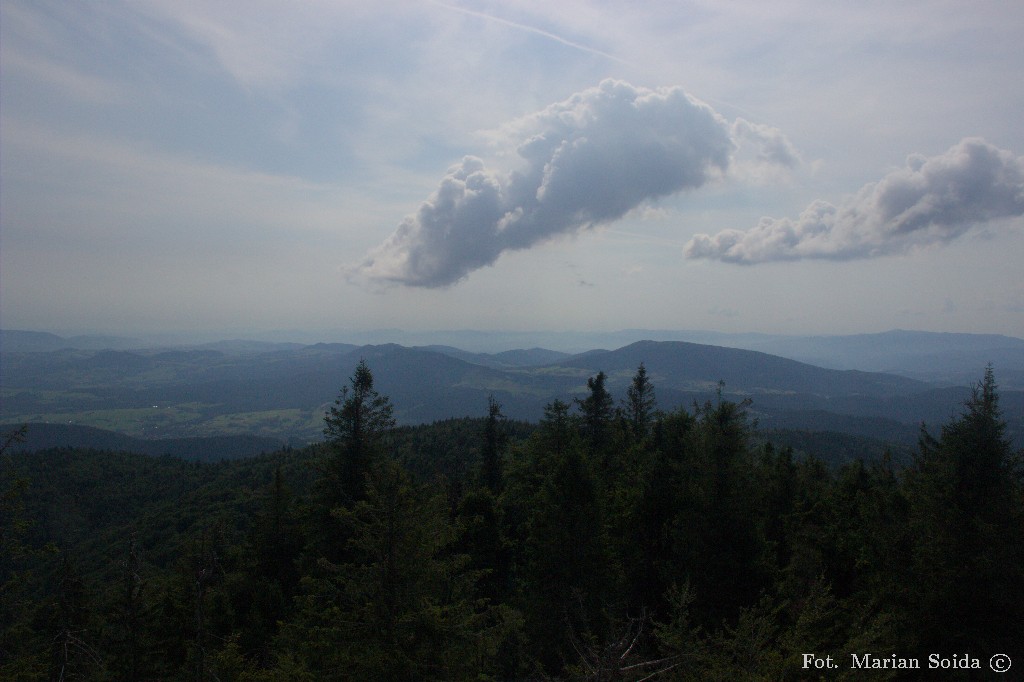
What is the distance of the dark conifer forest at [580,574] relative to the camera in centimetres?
955

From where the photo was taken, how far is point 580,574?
1895cm

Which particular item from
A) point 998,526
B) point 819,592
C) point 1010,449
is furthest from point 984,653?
point 1010,449

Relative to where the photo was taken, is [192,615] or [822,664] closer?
[822,664]

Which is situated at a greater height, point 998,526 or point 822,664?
point 998,526

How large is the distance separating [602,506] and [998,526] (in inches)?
444

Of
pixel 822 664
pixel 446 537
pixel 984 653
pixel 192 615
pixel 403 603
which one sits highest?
pixel 446 537

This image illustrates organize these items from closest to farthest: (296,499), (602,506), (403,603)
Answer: (403,603), (602,506), (296,499)

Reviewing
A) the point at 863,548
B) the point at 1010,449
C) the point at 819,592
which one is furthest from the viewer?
the point at 863,548

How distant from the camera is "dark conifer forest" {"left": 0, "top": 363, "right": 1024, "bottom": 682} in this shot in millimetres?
9547

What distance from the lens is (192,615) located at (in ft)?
66.9

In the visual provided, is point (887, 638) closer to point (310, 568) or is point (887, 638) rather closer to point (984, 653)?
point (984, 653)

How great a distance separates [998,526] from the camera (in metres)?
12.6

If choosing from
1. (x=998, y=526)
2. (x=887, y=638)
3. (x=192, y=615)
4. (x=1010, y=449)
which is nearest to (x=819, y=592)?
(x=887, y=638)

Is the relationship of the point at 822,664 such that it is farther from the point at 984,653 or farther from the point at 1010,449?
the point at 1010,449
